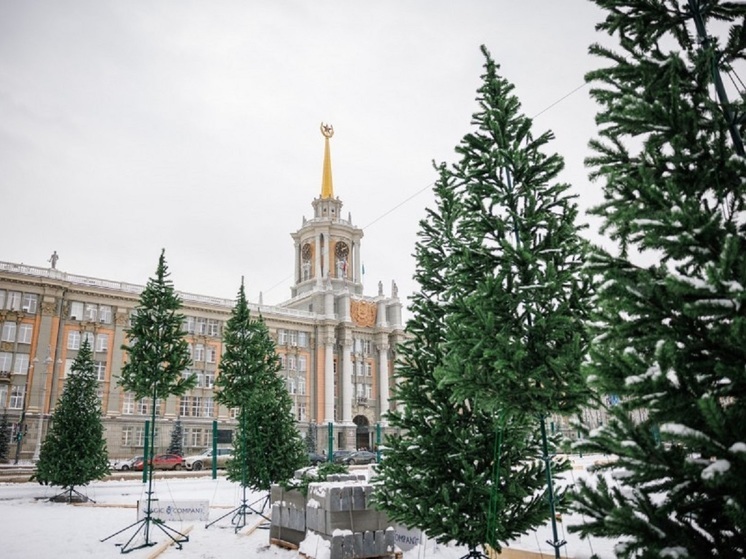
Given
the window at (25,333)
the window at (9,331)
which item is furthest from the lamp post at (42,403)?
the window at (9,331)

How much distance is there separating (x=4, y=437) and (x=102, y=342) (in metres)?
11.9

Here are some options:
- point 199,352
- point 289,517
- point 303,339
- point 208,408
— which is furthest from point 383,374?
point 289,517

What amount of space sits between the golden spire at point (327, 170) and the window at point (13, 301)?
47186 millimetres

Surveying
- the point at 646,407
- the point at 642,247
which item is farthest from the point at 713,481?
the point at 642,247

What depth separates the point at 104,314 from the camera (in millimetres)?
54188

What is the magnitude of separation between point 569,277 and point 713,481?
132 inches


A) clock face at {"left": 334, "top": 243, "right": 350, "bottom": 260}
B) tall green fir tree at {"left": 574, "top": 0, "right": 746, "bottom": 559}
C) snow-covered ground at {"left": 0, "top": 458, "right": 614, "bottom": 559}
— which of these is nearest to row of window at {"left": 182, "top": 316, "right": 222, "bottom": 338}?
clock face at {"left": 334, "top": 243, "right": 350, "bottom": 260}

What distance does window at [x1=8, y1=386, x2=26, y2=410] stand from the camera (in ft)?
154

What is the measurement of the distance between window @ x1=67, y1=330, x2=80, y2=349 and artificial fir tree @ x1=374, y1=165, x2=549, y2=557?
52.8m

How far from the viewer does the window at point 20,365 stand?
159 ft

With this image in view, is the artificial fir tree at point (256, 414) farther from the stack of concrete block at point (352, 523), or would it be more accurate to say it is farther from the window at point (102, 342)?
the window at point (102, 342)

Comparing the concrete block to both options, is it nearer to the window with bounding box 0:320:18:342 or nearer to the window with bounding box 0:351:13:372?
the window with bounding box 0:351:13:372

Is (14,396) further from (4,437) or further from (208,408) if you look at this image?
(208,408)

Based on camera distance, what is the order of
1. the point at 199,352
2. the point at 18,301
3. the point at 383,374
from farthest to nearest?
1. the point at 383,374
2. the point at 199,352
3. the point at 18,301
